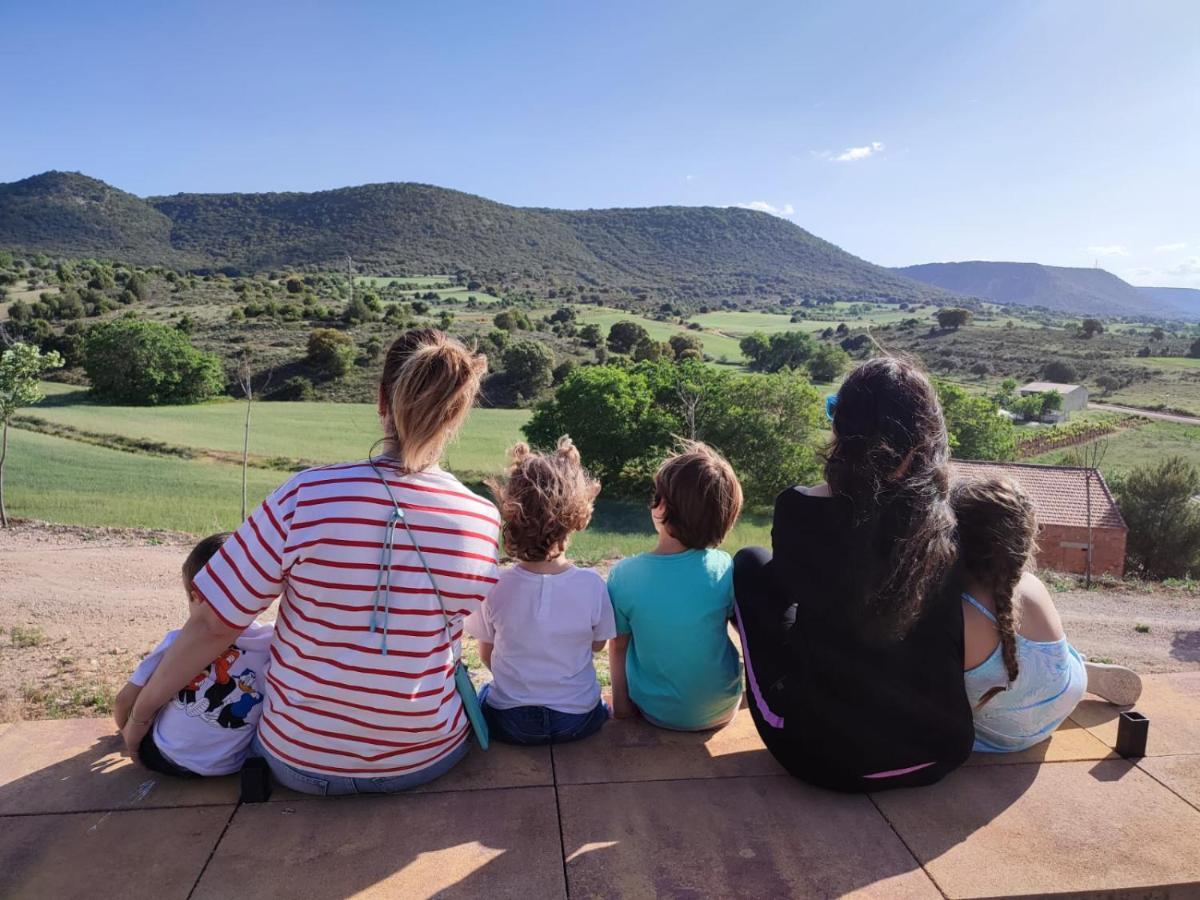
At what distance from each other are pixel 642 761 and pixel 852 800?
2.32ft

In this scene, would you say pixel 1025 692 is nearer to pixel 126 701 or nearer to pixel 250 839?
pixel 250 839

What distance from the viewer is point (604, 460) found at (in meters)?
32.1

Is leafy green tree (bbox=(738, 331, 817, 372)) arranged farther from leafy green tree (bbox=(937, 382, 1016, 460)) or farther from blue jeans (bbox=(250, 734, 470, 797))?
blue jeans (bbox=(250, 734, 470, 797))

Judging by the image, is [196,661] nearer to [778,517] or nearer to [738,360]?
[778,517]

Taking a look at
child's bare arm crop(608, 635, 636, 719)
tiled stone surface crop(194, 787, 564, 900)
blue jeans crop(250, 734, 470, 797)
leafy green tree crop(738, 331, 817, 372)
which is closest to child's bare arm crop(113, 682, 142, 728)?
blue jeans crop(250, 734, 470, 797)

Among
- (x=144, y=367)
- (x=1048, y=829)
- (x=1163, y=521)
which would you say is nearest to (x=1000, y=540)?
(x=1048, y=829)

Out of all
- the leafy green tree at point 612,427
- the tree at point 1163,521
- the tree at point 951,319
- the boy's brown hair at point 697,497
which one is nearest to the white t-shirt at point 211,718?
the boy's brown hair at point 697,497

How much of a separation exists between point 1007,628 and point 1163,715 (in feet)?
4.18

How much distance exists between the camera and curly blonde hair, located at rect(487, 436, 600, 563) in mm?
2732

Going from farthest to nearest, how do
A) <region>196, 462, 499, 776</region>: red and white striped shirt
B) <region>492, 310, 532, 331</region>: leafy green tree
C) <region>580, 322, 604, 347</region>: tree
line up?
1. <region>492, 310, 532, 331</region>: leafy green tree
2. <region>580, 322, 604, 347</region>: tree
3. <region>196, 462, 499, 776</region>: red and white striped shirt

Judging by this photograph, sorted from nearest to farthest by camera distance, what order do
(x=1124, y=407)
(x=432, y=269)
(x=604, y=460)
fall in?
(x=604, y=460)
(x=1124, y=407)
(x=432, y=269)

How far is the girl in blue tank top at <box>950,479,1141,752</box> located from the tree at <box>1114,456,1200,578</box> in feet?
80.2

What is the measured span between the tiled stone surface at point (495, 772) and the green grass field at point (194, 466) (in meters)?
14.5

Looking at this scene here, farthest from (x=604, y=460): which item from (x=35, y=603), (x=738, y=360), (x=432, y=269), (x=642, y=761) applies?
(x=432, y=269)
